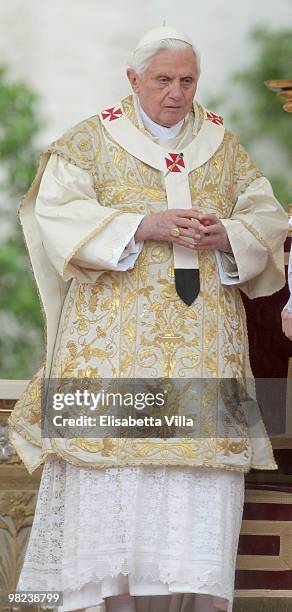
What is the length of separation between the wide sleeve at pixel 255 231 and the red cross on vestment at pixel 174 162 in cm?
25

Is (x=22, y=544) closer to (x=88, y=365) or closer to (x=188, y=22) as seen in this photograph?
(x=88, y=365)

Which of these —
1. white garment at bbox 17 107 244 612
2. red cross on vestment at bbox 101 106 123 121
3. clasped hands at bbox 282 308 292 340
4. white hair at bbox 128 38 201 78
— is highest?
white hair at bbox 128 38 201 78

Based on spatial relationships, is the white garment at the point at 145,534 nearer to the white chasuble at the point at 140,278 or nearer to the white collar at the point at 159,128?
the white chasuble at the point at 140,278

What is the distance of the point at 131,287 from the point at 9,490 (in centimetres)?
123

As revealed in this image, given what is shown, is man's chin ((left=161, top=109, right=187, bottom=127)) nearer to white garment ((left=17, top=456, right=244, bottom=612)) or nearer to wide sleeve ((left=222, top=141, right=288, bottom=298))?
wide sleeve ((left=222, top=141, right=288, bottom=298))

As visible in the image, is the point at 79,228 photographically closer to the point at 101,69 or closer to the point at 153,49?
the point at 153,49

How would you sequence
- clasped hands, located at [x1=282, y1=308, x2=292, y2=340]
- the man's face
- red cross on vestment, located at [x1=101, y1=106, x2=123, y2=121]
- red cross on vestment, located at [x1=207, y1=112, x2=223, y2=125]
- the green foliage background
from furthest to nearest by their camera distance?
the green foliage background, red cross on vestment, located at [x1=207, y1=112, x2=223, y2=125], red cross on vestment, located at [x1=101, y1=106, x2=123, y2=121], the man's face, clasped hands, located at [x1=282, y1=308, x2=292, y2=340]

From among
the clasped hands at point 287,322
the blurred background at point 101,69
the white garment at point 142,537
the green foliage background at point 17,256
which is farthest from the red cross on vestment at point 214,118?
the green foliage background at point 17,256

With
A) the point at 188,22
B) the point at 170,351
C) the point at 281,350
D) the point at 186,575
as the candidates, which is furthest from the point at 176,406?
the point at 188,22

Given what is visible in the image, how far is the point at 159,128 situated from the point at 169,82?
23 centimetres

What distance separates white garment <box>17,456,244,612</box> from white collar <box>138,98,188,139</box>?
1226 millimetres

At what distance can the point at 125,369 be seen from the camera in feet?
18.6

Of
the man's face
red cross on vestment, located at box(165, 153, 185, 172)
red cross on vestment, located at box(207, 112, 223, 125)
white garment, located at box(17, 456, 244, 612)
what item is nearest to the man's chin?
the man's face

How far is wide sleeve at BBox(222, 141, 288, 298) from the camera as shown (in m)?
5.73
